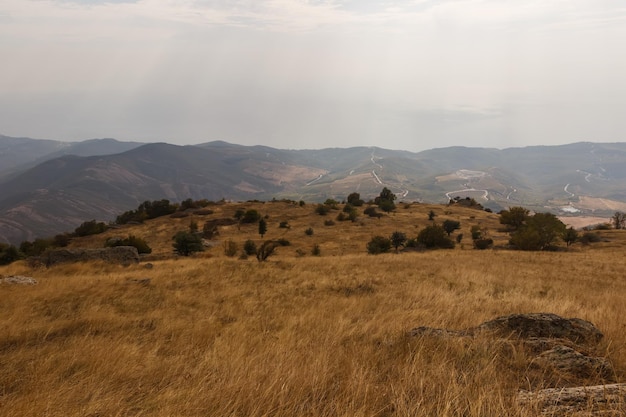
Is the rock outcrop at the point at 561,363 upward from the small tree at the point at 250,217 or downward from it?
upward

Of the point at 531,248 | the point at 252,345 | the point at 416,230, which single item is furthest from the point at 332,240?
the point at 252,345

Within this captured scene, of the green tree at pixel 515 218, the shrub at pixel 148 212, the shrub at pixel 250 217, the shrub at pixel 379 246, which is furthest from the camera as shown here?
the shrub at pixel 148 212

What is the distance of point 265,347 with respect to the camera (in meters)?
4.93

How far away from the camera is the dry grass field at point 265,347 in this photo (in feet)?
10.2

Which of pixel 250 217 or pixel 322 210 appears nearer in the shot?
pixel 250 217

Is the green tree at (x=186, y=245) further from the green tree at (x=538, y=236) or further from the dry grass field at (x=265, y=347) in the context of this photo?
the green tree at (x=538, y=236)

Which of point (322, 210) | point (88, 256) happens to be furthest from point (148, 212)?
point (88, 256)

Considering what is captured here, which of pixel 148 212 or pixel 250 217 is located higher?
pixel 148 212

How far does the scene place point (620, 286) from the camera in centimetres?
1337

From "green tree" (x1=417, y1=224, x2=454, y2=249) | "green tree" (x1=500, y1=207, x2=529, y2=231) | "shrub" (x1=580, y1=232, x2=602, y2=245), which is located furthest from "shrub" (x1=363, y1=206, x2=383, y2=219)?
"shrub" (x1=580, y1=232, x2=602, y2=245)

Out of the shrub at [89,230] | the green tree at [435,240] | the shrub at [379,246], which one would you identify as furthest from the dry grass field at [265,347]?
the shrub at [89,230]

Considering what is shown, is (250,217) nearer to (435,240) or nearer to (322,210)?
(322,210)

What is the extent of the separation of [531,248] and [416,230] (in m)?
A: 16.0

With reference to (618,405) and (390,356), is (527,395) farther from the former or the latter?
(390,356)
